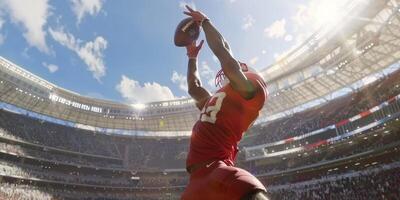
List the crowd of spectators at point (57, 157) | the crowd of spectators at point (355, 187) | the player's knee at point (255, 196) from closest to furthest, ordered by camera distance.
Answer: the player's knee at point (255, 196), the crowd of spectators at point (355, 187), the crowd of spectators at point (57, 157)

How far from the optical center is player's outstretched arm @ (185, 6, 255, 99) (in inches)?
120

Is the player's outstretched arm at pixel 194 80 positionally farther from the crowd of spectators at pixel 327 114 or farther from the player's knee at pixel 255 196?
the crowd of spectators at pixel 327 114

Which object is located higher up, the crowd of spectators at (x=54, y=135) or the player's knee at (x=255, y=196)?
the crowd of spectators at (x=54, y=135)

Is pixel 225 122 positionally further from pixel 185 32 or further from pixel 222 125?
pixel 185 32

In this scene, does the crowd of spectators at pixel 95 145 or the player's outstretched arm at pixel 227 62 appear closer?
the player's outstretched arm at pixel 227 62

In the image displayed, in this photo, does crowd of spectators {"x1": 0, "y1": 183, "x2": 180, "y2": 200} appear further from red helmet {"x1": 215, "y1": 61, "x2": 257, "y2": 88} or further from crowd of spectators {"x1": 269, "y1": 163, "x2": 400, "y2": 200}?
red helmet {"x1": 215, "y1": 61, "x2": 257, "y2": 88}

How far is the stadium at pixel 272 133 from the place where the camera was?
110 feet

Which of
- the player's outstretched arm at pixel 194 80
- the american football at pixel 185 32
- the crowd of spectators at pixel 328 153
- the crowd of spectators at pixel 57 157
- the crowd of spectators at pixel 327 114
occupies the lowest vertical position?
the player's outstretched arm at pixel 194 80

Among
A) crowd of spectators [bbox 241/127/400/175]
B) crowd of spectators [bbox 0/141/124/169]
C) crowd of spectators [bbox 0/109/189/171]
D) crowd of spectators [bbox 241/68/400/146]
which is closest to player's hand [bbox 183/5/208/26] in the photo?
crowd of spectators [bbox 241/127/400/175]

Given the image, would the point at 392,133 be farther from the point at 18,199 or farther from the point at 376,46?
the point at 18,199

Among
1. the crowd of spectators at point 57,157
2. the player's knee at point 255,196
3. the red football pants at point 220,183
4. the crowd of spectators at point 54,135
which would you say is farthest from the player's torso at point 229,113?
the crowd of spectators at point 54,135

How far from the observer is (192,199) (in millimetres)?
3037

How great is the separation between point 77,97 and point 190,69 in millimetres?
50088

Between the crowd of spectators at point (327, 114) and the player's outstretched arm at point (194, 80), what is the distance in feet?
112
